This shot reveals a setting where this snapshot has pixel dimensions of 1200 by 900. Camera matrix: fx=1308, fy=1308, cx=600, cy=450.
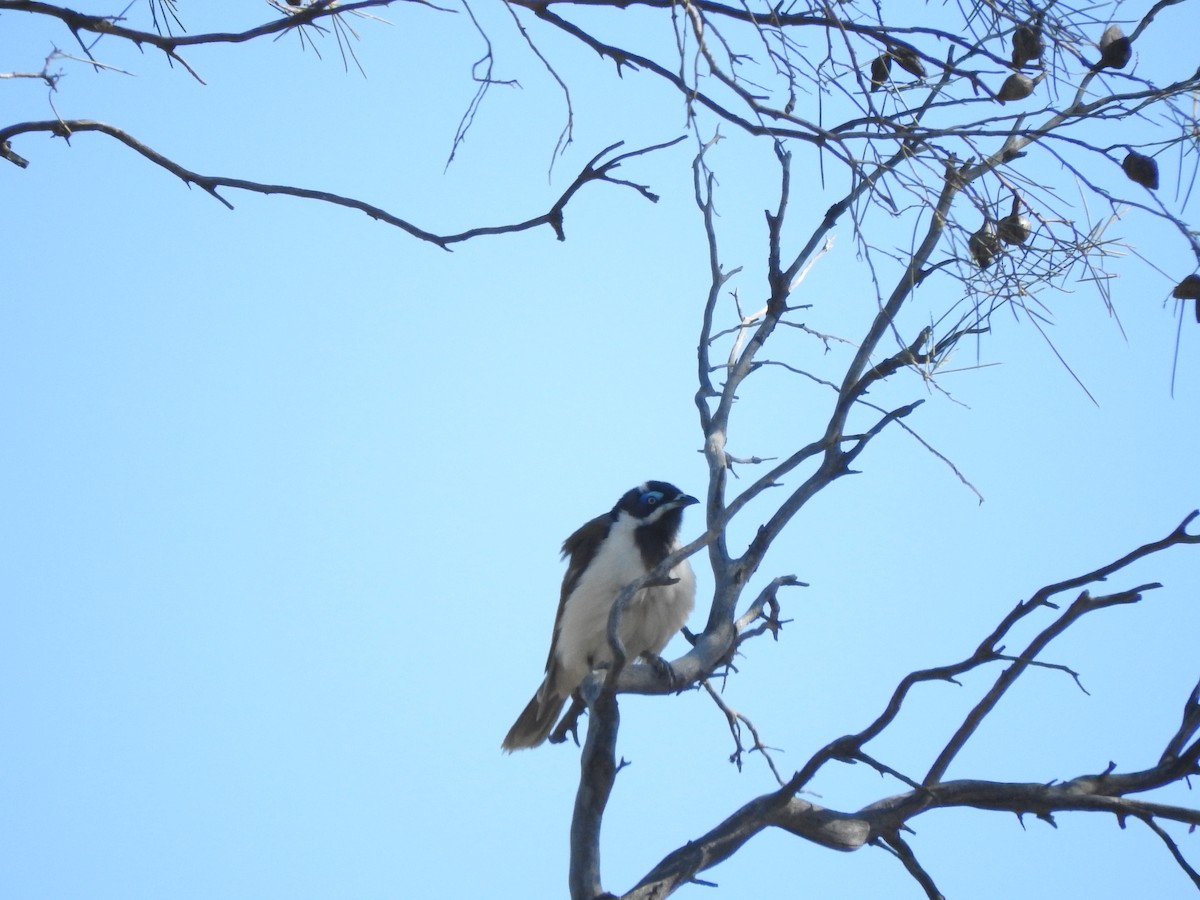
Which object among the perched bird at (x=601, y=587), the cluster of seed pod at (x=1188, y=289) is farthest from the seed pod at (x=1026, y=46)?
the perched bird at (x=601, y=587)

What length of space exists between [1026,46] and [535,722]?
4.48m

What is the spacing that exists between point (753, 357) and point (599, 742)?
1.62 metres

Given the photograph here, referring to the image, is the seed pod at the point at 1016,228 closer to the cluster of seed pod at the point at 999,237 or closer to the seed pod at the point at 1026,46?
the cluster of seed pod at the point at 999,237

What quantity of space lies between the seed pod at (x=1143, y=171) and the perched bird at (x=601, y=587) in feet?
10.6

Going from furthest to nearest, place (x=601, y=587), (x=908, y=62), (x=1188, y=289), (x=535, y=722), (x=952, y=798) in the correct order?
(x=535, y=722)
(x=601, y=587)
(x=952, y=798)
(x=908, y=62)
(x=1188, y=289)

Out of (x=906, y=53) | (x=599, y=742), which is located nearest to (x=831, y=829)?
(x=599, y=742)

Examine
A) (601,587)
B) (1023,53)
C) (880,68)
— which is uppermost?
(601,587)

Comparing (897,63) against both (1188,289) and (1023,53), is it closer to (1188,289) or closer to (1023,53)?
(1023,53)

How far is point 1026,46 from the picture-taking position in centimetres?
306

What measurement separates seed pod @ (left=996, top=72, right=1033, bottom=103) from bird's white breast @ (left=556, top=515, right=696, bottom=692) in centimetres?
299

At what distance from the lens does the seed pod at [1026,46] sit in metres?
3.04

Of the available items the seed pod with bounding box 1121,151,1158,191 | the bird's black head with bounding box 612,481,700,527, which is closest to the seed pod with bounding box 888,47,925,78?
the seed pod with bounding box 1121,151,1158,191

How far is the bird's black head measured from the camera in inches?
260

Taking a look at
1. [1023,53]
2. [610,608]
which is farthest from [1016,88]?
[610,608]
